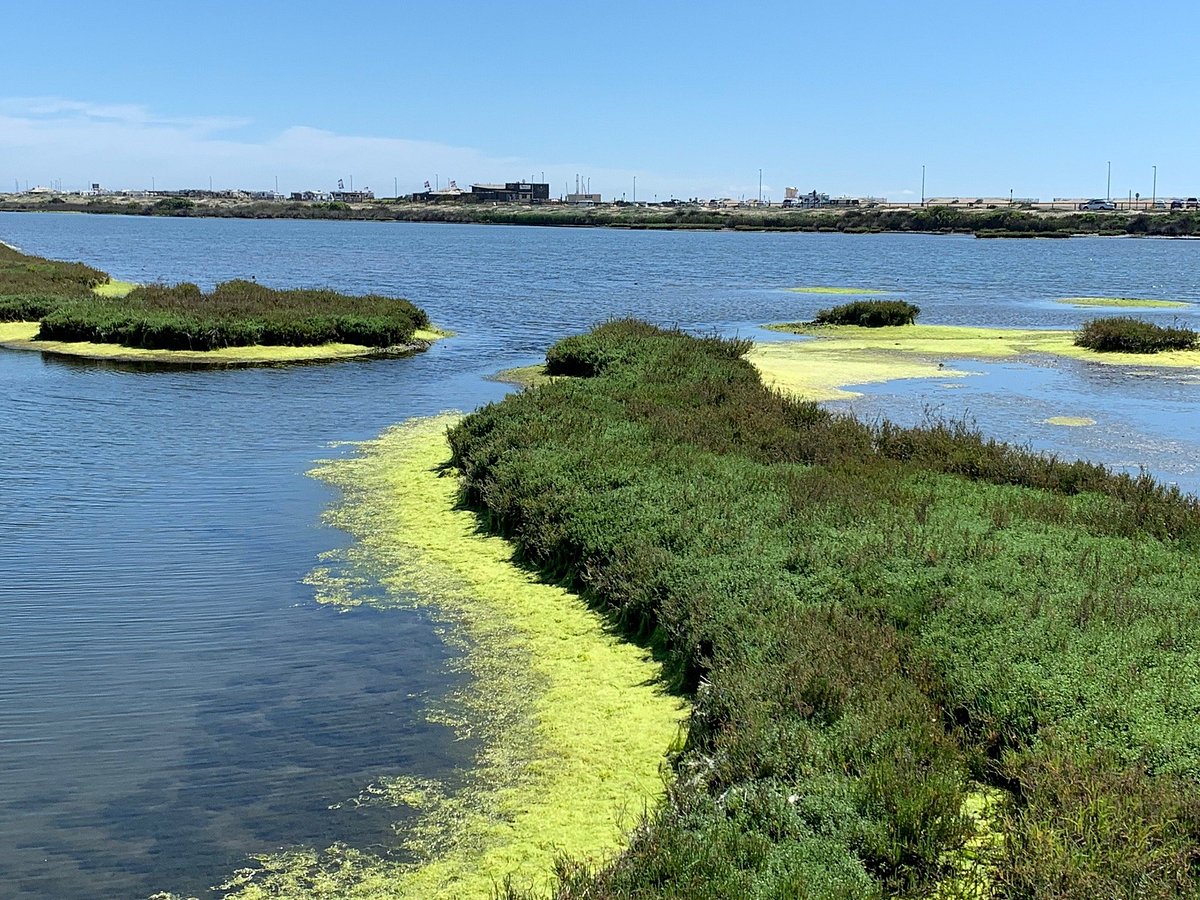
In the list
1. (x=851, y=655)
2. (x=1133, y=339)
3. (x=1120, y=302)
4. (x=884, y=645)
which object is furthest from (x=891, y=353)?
(x=851, y=655)

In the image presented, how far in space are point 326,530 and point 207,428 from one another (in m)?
8.55

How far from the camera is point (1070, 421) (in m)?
A: 24.8

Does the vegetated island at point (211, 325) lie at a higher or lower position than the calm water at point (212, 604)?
higher

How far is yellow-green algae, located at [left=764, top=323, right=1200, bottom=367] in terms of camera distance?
35.8 metres

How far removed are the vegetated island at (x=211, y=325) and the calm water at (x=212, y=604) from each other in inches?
73.7

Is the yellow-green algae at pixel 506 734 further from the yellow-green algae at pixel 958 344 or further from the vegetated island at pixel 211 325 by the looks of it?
the yellow-green algae at pixel 958 344

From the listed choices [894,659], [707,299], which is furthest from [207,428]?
[707,299]

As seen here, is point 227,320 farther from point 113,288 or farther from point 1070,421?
point 1070,421

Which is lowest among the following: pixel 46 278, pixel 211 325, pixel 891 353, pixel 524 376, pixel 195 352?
pixel 524 376

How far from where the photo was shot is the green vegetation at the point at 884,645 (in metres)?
6.38

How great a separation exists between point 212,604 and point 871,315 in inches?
1434

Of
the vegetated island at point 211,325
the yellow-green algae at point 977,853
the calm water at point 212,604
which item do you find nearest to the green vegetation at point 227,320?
the vegetated island at point 211,325

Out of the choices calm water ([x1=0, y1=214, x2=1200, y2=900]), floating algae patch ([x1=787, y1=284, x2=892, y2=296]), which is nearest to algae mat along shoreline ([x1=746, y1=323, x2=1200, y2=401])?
calm water ([x1=0, y1=214, x2=1200, y2=900])

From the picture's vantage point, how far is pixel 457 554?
14750 mm
